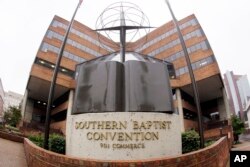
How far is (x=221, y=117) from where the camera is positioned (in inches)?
1326

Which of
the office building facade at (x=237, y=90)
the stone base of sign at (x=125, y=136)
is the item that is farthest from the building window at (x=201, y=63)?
the office building facade at (x=237, y=90)

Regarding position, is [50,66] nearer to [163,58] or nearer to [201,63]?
[163,58]

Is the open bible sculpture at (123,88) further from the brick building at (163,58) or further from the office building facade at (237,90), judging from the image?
the office building facade at (237,90)

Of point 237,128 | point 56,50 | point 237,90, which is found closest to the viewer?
point 237,128

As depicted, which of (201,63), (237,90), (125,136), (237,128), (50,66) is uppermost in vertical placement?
(237,90)

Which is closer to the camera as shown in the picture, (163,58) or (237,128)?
(237,128)

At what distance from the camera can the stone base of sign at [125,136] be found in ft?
22.3

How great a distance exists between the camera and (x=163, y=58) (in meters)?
33.7

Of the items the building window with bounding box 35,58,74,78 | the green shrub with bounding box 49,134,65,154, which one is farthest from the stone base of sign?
the building window with bounding box 35,58,74,78

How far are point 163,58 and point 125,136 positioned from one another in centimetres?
2804

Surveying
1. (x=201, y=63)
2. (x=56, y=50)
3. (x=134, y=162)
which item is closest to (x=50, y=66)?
(x=56, y=50)

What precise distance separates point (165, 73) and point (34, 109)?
33.2m

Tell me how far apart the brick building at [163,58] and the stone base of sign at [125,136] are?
69.6 feet

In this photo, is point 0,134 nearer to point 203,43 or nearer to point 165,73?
point 165,73
